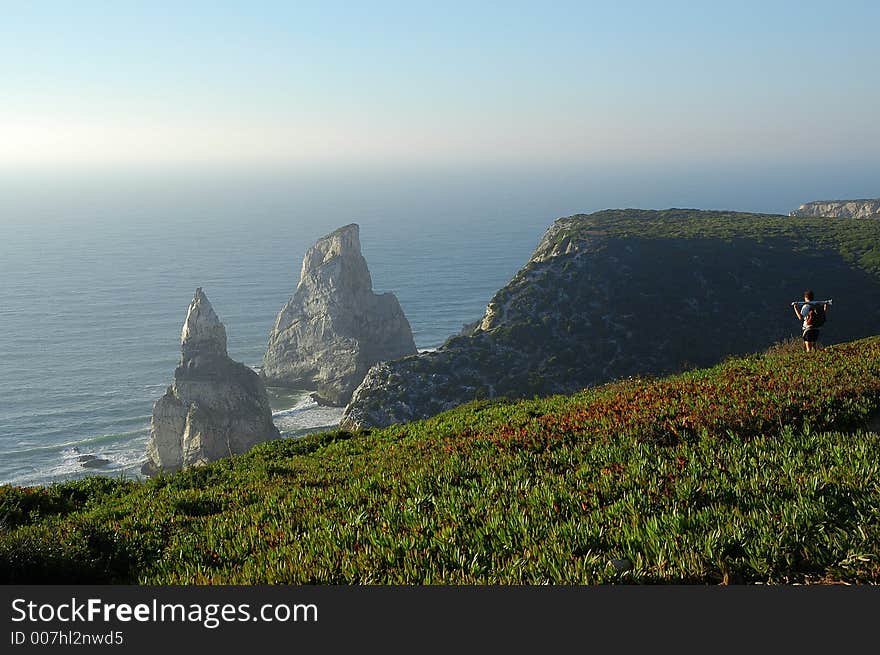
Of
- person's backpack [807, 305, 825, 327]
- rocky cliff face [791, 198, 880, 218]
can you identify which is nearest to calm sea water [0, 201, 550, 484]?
person's backpack [807, 305, 825, 327]

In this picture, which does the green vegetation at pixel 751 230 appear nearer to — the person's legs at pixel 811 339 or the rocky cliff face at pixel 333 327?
the rocky cliff face at pixel 333 327

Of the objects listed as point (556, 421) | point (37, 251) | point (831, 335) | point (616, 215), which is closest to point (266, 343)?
point (616, 215)

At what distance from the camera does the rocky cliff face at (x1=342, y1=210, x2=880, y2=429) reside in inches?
1822

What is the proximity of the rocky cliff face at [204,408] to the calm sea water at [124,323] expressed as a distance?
4142 mm

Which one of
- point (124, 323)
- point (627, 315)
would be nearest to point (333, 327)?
point (124, 323)

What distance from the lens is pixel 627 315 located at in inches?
2060

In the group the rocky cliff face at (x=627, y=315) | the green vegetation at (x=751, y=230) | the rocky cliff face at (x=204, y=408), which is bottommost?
the rocky cliff face at (x=204, y=408)

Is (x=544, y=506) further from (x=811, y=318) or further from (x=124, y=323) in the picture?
(x=124, y=323)

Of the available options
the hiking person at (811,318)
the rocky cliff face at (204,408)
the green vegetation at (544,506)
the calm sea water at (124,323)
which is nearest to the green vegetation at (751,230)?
the rocky cliff face at (204,408)

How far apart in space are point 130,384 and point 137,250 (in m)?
126

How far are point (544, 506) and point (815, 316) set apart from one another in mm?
17188

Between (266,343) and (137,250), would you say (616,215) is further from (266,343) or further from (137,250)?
(137,250)

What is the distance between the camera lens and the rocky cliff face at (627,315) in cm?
4628

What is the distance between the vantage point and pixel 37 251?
641 feet
